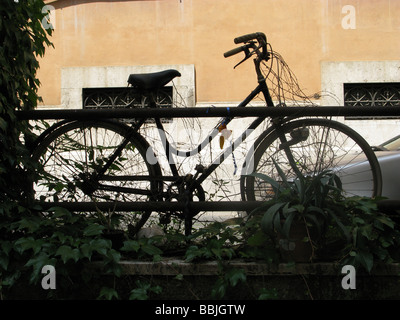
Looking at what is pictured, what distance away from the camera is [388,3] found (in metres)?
9.22

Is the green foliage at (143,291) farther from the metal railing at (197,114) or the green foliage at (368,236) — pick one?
the green foliage at (368,236)

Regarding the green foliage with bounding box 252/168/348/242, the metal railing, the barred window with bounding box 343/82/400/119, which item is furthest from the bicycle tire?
the barred window with bounding box 343/82/400/119

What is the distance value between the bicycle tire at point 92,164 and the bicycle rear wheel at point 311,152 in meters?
A: 0.69

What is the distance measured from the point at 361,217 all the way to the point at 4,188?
2194mm

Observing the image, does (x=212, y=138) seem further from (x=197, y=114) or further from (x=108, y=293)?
(x=108, y=293)

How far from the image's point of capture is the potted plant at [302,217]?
2.92 m

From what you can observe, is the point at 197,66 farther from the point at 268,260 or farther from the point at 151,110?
the point at 268,260

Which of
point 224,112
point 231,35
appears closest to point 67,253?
point 224,112

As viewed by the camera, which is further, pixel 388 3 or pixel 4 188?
pixel 388 3

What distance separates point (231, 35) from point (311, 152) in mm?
6011

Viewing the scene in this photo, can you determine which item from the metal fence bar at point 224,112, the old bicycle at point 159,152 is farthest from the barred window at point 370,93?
the metal fence bar at point 224,112

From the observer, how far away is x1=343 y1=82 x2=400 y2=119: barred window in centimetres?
927
